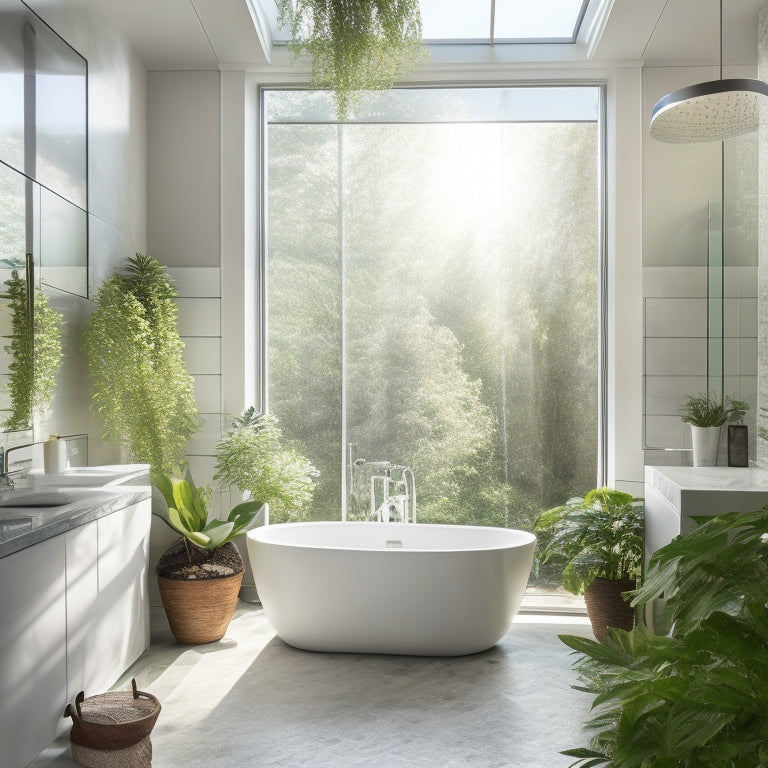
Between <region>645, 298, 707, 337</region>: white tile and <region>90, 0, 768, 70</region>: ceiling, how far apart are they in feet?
4.43

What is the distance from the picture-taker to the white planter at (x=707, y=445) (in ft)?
12.8

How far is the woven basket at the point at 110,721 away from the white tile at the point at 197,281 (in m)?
2.54

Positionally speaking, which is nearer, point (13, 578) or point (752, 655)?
point (752, 655)

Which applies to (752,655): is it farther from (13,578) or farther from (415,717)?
(415,717)

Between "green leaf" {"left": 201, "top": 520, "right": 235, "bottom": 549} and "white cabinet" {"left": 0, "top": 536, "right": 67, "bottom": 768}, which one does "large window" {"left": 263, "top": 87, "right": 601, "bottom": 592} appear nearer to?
"green leaf" {"left": 201, "top": 520, "right": 235, "bottom": 549}

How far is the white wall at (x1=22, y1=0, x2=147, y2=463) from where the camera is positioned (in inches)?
136

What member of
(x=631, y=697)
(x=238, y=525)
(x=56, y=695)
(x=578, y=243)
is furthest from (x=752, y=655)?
(x=578, y=243)

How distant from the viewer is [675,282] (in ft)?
14.3

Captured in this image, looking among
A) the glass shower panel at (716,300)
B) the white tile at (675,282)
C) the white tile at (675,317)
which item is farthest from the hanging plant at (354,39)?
the white tile at (675,317)

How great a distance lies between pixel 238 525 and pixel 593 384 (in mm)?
2227

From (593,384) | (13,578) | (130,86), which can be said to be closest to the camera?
(13,578)

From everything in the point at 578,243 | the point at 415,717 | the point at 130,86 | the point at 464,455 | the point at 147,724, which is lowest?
the point at 415,717

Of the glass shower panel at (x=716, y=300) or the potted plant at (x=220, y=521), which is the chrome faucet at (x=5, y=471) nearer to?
the potted plant at (x=220, y=521)

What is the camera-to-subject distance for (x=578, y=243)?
15.1ft
